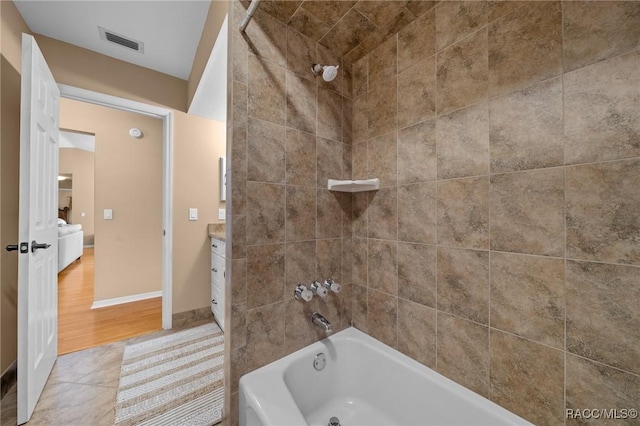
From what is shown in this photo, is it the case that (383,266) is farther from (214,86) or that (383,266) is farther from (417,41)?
(214,86)

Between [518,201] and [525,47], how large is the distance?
60 centimetres

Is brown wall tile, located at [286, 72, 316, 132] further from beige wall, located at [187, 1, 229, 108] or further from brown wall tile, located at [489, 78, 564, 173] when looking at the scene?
brown wall tile, located at [489, 78, 564, 173]

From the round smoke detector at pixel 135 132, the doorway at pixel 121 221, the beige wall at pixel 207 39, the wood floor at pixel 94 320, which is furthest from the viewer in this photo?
the round smoke detector at pixel 135 132

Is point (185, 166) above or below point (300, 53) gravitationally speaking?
below

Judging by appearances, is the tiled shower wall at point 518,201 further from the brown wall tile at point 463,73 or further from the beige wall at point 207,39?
the beige wall at point 207,39

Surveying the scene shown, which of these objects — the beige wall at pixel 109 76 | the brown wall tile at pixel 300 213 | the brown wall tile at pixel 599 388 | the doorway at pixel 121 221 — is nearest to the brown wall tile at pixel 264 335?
the brown wall tile at pixel 300 213

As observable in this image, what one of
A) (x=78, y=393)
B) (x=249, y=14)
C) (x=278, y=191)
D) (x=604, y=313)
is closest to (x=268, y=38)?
(x=249, y=14)

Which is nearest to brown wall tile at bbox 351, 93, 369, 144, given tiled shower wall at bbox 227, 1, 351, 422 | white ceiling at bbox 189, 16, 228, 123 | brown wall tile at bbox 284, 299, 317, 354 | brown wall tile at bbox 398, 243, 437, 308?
tiled shower wall at bbox 227, 1, 351, 422

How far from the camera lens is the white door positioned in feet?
4.11

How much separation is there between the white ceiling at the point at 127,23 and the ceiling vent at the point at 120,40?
3 centimetres

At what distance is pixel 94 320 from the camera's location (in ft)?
8.16

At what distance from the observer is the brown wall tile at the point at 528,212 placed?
847 mm

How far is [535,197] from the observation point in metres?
0.89

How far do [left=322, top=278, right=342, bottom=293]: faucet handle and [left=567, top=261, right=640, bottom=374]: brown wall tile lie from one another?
93 cm
